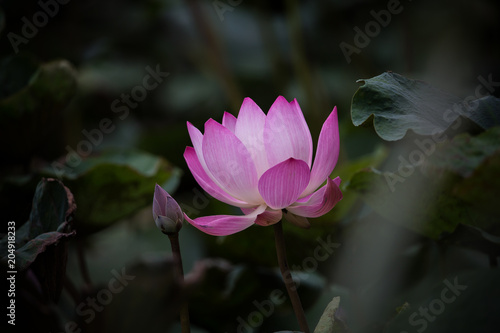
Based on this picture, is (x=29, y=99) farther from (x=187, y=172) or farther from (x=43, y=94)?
(x=187, y=172)

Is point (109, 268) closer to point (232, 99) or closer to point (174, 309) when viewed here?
point (232, 99)

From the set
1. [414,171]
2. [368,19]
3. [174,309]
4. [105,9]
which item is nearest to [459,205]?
[414,171]

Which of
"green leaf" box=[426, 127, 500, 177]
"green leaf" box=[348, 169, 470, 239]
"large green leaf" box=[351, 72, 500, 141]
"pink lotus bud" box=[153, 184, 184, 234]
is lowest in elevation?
"green leaf" box=[348, 169, 470, 239]

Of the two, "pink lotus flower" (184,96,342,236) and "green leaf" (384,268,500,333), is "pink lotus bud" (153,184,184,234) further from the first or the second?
"green leaf" (384,268,500,333)

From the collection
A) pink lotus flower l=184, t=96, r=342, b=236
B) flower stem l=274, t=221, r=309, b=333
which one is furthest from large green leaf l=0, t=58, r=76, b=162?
flower stem l=274, t=221, r=309, b=333

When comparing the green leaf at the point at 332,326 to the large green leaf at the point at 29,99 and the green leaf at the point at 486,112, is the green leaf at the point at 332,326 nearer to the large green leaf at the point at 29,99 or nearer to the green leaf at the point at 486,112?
the green leaf at the point at 486,112

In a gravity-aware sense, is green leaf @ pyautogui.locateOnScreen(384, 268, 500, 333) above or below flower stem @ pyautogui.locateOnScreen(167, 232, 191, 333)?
below

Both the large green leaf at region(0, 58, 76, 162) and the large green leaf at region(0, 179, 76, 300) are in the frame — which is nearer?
the large green leaf at region(0, 179, 76, 300)
